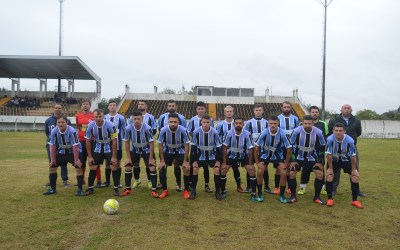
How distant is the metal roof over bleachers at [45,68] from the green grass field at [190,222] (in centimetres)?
2899

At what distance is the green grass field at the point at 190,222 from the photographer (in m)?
4.66

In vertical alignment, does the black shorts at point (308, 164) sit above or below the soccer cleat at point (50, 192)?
above

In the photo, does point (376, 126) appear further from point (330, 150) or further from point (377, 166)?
point (330, 150)

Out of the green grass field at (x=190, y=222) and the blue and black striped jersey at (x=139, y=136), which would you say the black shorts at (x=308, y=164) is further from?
the blue and black striped jersey at (x=139, y=136)

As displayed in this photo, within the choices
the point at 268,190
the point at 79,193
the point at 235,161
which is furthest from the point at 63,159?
the point at 268,190

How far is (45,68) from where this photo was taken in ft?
121

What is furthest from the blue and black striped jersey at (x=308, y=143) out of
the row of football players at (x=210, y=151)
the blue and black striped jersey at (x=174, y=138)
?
the blue and black striped jersey at (x=174, y=138)

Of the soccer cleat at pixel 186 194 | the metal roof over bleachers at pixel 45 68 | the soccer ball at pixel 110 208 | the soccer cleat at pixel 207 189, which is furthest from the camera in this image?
the metal roof over bleachers at pixel 45 68

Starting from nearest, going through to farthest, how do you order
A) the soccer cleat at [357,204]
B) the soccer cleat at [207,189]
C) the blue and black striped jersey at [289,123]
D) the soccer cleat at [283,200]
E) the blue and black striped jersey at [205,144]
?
the soccer cleat at [357,204]
the soccer cleat at [283,200]
the blue and black striped jersey at [205,144]
the soccer cleat at [207,189]
the blue and black striped jersey at [289,123]

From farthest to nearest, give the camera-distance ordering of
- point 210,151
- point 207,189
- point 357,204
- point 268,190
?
point 268,190, point 207,189, point 210,151, point 357,204

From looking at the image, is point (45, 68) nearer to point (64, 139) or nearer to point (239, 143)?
point (64, 139)

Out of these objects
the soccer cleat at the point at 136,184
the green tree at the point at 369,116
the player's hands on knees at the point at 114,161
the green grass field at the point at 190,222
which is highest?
the green tree at the point at 369,116

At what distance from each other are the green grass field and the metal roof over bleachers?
29.0 metres

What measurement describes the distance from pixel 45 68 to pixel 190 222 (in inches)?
1439
